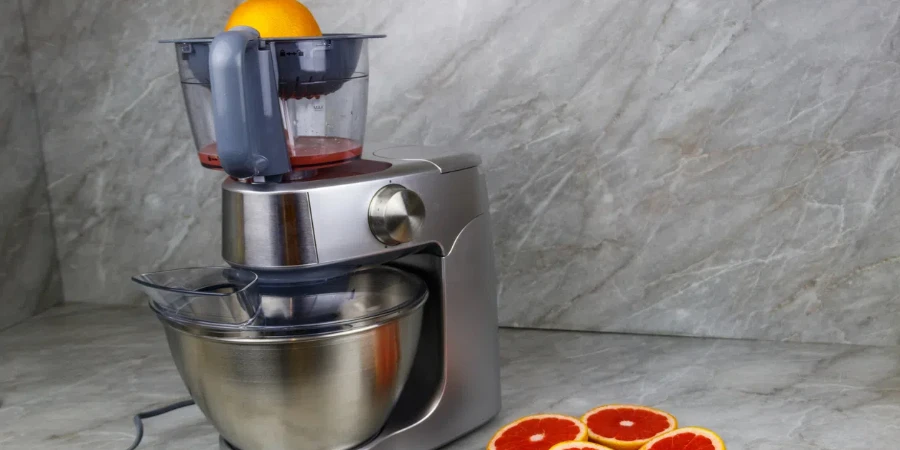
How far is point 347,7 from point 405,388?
21.5 inches

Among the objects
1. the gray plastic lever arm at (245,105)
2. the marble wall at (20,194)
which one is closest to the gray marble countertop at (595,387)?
the marble wall at (20,194)

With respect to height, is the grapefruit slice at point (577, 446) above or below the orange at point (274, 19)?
below

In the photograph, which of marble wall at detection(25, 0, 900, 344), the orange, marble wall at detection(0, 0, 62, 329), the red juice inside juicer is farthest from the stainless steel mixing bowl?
marble wall at detection(0, 0, 62, 329)

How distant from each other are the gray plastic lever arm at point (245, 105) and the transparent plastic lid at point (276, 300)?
0.10m

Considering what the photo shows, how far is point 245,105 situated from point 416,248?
0.21 m

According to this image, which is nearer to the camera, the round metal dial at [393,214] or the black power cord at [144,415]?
the round metal dial at [393,214]

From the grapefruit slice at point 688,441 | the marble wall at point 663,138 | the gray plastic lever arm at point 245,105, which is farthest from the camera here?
the marble wall at point 663,138

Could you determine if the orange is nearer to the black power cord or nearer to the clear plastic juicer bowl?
the clear plastic juicer bowl

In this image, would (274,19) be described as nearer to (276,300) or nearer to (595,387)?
(276,300)

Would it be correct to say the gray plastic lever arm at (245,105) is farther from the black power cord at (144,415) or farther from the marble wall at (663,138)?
the marble wall at (663,138)

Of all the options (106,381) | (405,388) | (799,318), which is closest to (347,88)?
(405,388)

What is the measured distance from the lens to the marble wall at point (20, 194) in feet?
4.26

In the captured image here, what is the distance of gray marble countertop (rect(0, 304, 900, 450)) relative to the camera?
3.00ft

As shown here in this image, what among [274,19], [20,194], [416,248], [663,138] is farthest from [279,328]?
[20,194]
